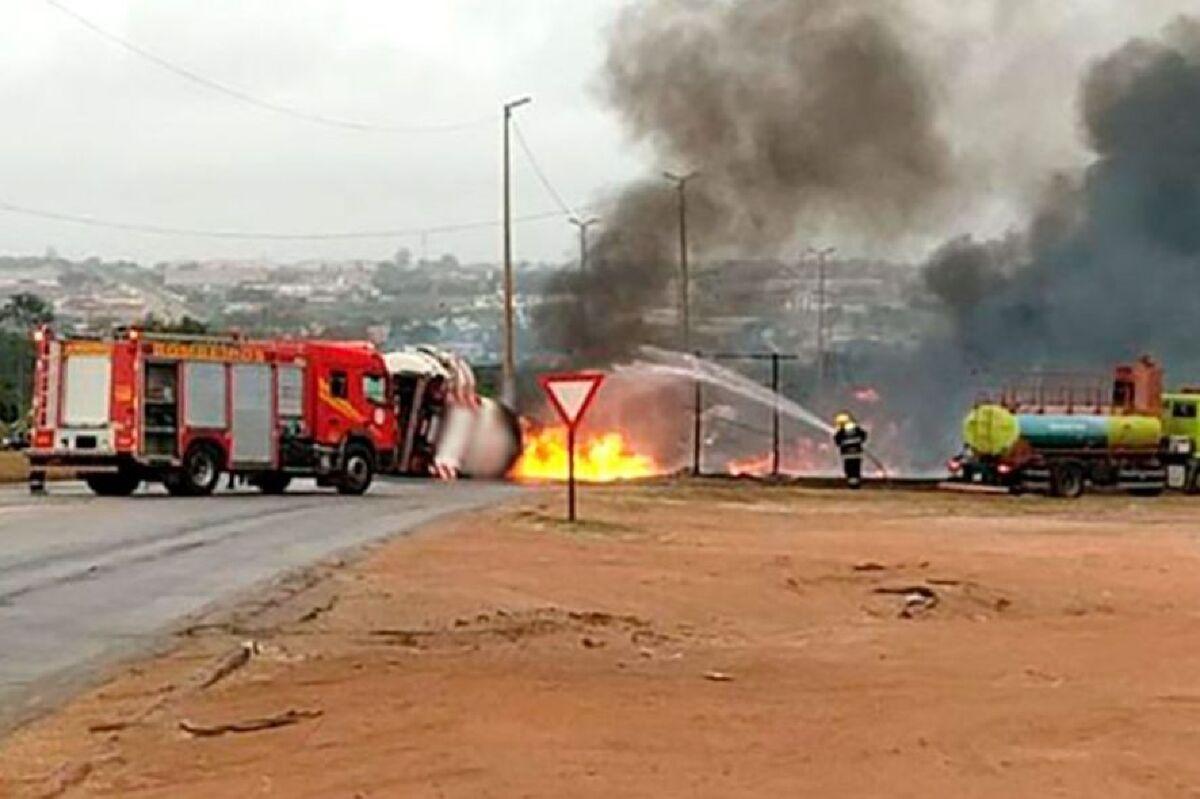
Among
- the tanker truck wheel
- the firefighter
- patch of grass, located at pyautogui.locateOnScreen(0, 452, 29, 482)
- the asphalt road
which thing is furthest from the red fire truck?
the tanker truck wheel

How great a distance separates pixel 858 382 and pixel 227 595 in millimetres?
56775

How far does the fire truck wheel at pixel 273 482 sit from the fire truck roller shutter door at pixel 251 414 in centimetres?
93

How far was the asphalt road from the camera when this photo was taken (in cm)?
1505

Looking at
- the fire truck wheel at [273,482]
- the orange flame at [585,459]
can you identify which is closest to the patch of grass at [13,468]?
the fire truck wheel at [273,482]

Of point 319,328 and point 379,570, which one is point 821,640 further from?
point 319,328

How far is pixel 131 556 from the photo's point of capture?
23.7 metres

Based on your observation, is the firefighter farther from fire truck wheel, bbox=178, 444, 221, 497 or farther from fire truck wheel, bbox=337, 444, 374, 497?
fire truck wheel, bbox=178, 444, 221, 497

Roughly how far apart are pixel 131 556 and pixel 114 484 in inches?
631

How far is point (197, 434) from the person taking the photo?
39344mm

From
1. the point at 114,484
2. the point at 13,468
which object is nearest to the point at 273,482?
the point at 114,484

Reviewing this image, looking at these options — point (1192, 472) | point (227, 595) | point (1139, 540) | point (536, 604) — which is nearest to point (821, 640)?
point (536, 604)

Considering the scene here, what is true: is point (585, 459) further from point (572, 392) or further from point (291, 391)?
point (572, 392)

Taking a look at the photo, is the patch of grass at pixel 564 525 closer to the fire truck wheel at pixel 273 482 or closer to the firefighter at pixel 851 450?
the fire truck wheel at pixel 273 482

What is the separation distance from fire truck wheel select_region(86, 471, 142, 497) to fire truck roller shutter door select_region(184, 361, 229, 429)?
1.46 meters
